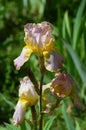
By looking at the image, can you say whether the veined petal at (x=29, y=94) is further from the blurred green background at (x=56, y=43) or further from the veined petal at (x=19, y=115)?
the blurred green background at (x=56, y=43)

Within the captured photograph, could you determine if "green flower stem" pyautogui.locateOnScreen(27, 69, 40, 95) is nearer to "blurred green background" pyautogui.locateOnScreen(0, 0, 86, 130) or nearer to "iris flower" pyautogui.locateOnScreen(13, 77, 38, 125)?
"iris flower" pyautogui.locateOnScreen(13, 77, 38, 125)

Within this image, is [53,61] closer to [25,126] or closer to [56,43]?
[25,126]

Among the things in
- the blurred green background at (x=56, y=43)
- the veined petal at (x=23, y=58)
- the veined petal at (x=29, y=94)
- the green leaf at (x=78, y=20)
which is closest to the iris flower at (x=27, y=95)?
the veined petal at (x=29, y=94)

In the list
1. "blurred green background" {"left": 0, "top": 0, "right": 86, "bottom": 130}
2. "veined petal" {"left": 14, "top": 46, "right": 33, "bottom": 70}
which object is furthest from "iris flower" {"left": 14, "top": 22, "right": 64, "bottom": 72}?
"blurred green background" {"left": 0, "top": 0, "right": 86, "bottom": 130}

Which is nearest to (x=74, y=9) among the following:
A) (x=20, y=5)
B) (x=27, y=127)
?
(x=20, y=5)

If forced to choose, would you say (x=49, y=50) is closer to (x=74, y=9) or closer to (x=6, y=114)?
(x=6, y=114)

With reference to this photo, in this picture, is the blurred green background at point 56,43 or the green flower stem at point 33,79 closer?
the green flower stem at point 33,79
